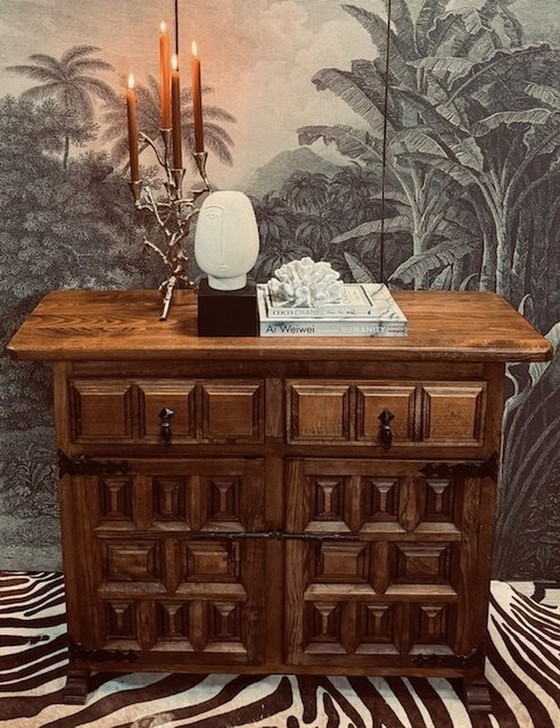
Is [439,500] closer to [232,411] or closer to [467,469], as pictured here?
[467,469]

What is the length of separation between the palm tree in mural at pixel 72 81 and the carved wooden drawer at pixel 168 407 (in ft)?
2.51

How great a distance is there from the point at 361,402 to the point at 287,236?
0.62 metres

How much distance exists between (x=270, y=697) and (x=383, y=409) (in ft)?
2.57

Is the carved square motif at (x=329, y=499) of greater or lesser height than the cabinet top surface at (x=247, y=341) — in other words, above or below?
below

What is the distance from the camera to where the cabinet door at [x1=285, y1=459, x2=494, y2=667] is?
2.29 meters

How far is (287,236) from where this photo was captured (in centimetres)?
265

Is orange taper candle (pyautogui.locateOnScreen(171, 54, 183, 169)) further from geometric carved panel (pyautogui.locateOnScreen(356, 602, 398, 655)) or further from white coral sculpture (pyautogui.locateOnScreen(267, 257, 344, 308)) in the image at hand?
geometric carved panel (pyautogui.locateOnScreen(356, 602, 398, 655))

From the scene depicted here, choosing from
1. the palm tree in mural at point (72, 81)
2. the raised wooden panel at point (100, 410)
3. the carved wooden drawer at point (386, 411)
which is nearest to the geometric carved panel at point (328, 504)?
the carved wooden drawer at point (386, 411)

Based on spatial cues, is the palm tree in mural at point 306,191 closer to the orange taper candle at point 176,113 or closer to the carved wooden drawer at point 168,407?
the orange taper candle at point 176,113

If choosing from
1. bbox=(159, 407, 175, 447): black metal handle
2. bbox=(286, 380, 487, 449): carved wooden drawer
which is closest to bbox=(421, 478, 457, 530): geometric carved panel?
bbox=(286, 380, 487, 449): carved wooden drawer

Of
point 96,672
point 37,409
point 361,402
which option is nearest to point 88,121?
point 37,409

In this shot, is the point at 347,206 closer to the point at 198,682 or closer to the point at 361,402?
the point at 361,402

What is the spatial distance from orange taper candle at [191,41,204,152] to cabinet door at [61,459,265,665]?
2.47 ft

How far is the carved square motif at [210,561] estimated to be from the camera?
2336 millimetres
